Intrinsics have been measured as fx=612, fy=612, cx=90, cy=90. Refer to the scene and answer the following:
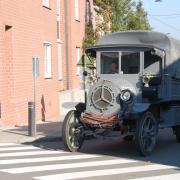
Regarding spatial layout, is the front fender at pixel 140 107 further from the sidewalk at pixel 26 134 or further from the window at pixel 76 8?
the window at pixel 76 8

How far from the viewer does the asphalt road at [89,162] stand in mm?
10922

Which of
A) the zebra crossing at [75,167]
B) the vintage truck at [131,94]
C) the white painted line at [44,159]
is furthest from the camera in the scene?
the vintage truck at [131,94]

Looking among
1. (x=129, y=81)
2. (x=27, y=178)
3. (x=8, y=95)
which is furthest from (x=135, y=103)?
(x=8, y=95)

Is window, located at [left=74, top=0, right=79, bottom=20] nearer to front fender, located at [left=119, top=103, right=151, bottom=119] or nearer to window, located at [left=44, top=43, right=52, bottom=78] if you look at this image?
window, located at [left=44, top=43, right=52, bottom=78]

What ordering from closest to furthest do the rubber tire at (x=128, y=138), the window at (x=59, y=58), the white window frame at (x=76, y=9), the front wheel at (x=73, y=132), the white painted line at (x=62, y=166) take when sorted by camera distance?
the white painted line at (x=62, y=166)
the front wheel at (x=73, y=132)
the rubber tire at (x=128, y=138)
the window at (x=59, y=58)
the white window frame at (x=76, y=9)

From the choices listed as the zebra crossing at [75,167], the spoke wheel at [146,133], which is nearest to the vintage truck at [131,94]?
the spoke wheel at [146,133]

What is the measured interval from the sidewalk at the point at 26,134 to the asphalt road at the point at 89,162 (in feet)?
2.71

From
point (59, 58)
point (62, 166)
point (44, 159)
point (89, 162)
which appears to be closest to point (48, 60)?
point (59, 58)

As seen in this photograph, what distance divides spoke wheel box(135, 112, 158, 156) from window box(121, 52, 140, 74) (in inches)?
51.2

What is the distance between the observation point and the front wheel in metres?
14.2

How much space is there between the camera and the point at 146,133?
13750 mm

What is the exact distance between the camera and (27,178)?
10484mm

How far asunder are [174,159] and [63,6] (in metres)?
18.0

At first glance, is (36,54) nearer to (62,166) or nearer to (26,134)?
(26,134)
